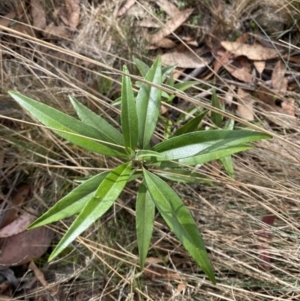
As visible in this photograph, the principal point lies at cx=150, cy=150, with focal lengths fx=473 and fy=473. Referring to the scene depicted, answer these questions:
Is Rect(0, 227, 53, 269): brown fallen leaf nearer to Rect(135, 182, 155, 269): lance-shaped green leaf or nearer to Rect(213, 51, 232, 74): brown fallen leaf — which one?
Rect(135, 182, 155, 269): lance-shaped green leaf

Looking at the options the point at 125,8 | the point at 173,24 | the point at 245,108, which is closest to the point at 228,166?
the point at 245,108

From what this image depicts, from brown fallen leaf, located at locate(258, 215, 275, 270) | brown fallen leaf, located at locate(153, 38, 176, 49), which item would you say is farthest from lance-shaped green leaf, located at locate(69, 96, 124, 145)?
brown fallen leaf, located at locate(153, 38, 176, 49)

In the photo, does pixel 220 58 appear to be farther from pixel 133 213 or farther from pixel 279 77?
pixel 133 213

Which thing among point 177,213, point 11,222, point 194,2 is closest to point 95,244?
point 11,222

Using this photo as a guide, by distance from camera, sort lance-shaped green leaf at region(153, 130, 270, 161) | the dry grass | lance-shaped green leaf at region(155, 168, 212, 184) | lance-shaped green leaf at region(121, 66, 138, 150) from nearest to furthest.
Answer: lance-shaped green leaf at region(153, 130, 270, 161) → lance-shaped green leaf at region(121, 66, 138, 150) → lance-shaped green leaf at region(155, 168, 212, 184) → the dry grass

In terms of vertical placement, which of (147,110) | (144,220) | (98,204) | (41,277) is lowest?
(41,277)

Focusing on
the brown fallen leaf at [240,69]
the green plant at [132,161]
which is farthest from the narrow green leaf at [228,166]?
the brown fallen leaf at [240,69]

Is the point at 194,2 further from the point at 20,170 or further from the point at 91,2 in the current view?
the point at 20,170
